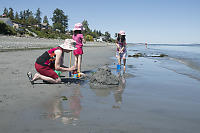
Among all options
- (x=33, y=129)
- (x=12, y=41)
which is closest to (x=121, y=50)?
(x=33, y=129)

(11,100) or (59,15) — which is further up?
(59,15)

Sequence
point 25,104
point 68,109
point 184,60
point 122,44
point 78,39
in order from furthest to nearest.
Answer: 1. point 184,60
2. point 122,44
3. point 78,39
4. point 25,104
5. point 68,109

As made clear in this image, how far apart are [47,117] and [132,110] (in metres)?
1.34

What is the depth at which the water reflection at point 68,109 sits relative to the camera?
2449 mm

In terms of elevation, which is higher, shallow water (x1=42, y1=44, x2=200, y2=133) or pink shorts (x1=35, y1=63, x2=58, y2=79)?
pink shorts (x1=35, y1=63, x2=58, y2=79)

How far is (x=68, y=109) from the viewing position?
2822mm

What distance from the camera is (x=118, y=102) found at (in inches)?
128

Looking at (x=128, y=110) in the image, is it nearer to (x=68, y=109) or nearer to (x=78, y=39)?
(x=68, y=109)

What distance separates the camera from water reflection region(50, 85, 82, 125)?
8.03 feet

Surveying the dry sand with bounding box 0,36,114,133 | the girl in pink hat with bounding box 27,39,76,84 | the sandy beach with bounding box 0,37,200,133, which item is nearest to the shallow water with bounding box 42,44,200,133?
the sandy beach with bounding box 0,37,200,133

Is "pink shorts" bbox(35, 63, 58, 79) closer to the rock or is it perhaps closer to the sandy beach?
the sandy beach

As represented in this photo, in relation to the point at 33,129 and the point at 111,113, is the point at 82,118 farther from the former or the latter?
the point at 33,129

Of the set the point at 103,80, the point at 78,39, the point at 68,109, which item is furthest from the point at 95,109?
the point at 78,39

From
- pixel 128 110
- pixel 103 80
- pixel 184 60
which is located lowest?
pixel 128 110
